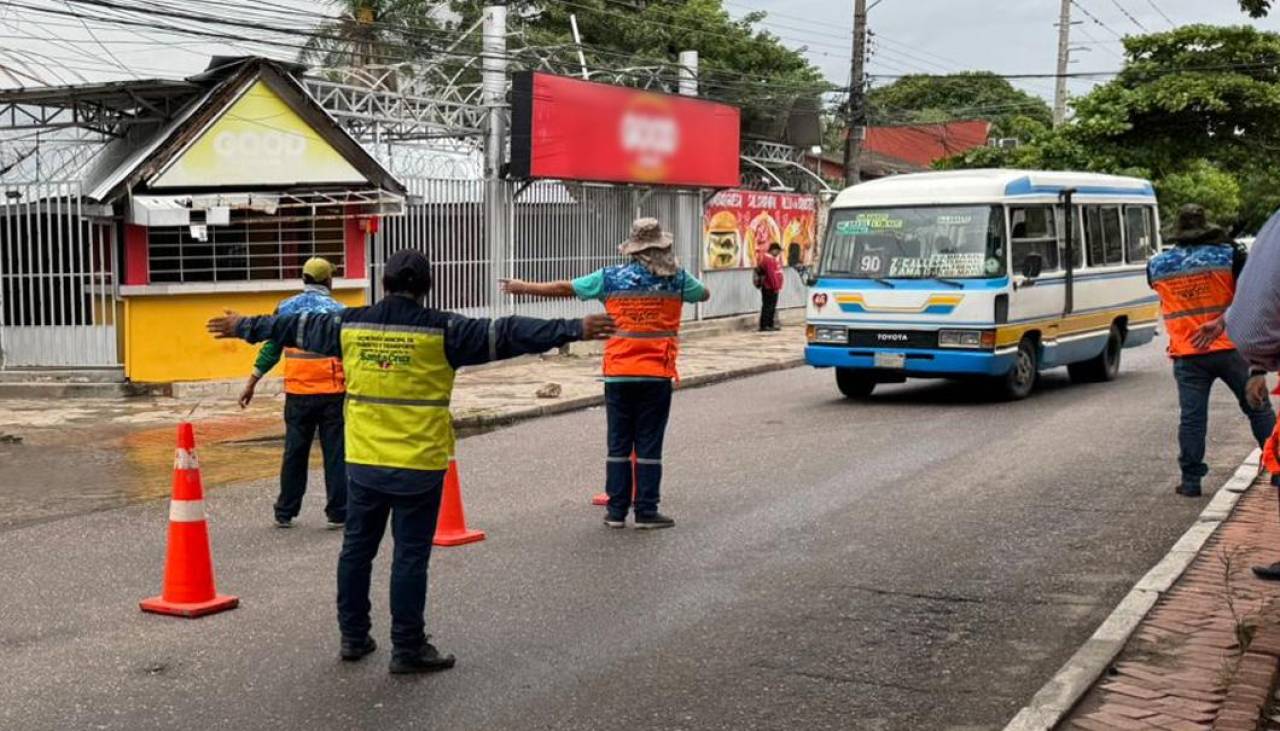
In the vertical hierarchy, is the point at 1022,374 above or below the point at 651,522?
above

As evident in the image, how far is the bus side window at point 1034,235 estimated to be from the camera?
1552 cm

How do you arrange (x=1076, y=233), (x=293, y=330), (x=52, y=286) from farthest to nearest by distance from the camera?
(x=52, y=286)
(x=1076, y=233)
(x=293, y=330)

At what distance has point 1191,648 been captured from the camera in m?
6.11

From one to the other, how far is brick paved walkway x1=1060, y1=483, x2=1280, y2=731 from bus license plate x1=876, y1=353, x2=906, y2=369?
7.16 metres

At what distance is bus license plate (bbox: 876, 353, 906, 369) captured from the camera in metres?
15.4

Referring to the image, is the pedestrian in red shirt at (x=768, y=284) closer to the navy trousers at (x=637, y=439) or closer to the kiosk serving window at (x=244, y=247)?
the kiosk serving window at (x=244, y=247)

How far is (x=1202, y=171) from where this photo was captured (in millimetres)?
41719

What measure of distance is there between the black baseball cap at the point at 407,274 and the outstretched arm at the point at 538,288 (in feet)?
6.02

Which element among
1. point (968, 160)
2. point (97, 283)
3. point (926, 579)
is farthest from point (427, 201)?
point (968, 160)

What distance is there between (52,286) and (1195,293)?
12894mm

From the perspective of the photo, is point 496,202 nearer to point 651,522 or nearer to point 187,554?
point 651,522

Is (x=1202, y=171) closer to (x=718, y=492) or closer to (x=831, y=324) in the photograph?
(x=831, y=324)

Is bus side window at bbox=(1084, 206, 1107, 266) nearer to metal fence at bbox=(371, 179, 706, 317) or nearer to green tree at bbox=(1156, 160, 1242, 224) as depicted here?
metal fence at bbox=(371, 179, 706, 317)

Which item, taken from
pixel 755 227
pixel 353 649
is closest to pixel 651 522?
pixel 353 649
